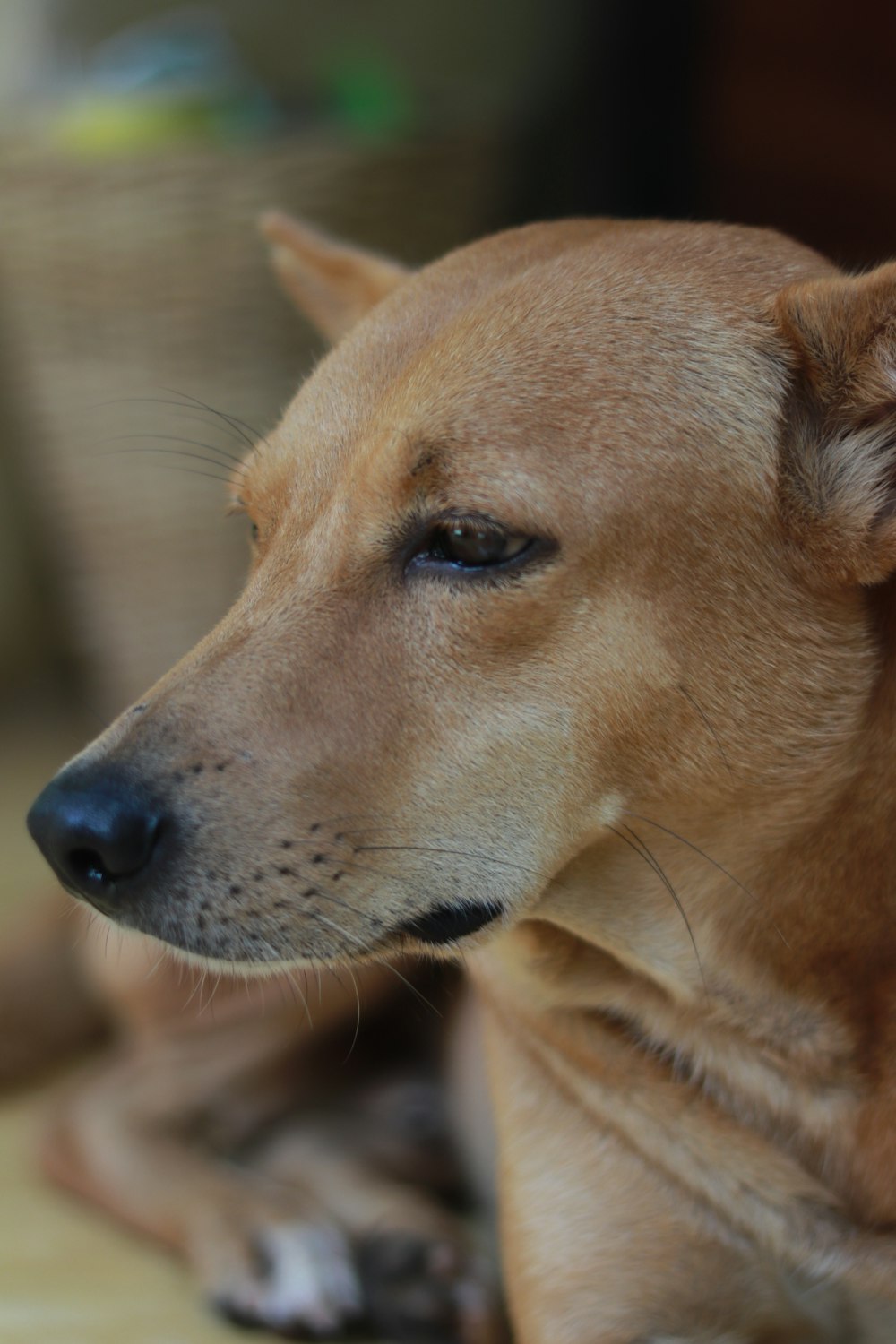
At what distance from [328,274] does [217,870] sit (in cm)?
112

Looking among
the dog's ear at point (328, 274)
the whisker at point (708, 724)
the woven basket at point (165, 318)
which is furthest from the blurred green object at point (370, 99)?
the whisker at point (708, 724)

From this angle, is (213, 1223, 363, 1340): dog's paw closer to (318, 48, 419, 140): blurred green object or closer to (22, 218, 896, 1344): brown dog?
(22, 218, 896, 1344): brown dog

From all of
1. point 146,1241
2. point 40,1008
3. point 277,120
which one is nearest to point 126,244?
point 277,120

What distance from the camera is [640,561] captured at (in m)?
1.57

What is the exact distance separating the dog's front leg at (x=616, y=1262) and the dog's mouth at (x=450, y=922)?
37 centimetres

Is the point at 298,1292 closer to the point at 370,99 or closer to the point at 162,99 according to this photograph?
the point at 162,99

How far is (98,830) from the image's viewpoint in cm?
148

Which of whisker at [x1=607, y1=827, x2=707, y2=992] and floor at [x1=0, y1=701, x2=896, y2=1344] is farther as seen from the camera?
floor at [x1=0, y1=701, x2=896, y2=1344]

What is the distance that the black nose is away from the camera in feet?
4.85

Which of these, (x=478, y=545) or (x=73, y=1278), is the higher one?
(x=478, y=545)

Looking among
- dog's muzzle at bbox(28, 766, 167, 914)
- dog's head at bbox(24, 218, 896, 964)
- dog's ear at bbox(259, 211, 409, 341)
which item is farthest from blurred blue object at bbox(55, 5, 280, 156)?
dog's muzzle at bbox(28, 766, 167, 914)

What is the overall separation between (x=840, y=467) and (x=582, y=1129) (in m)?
0.88

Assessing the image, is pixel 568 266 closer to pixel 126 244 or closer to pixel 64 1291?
pixel 64 1291

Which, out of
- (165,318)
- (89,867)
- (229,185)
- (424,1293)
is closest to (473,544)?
(89,867)
